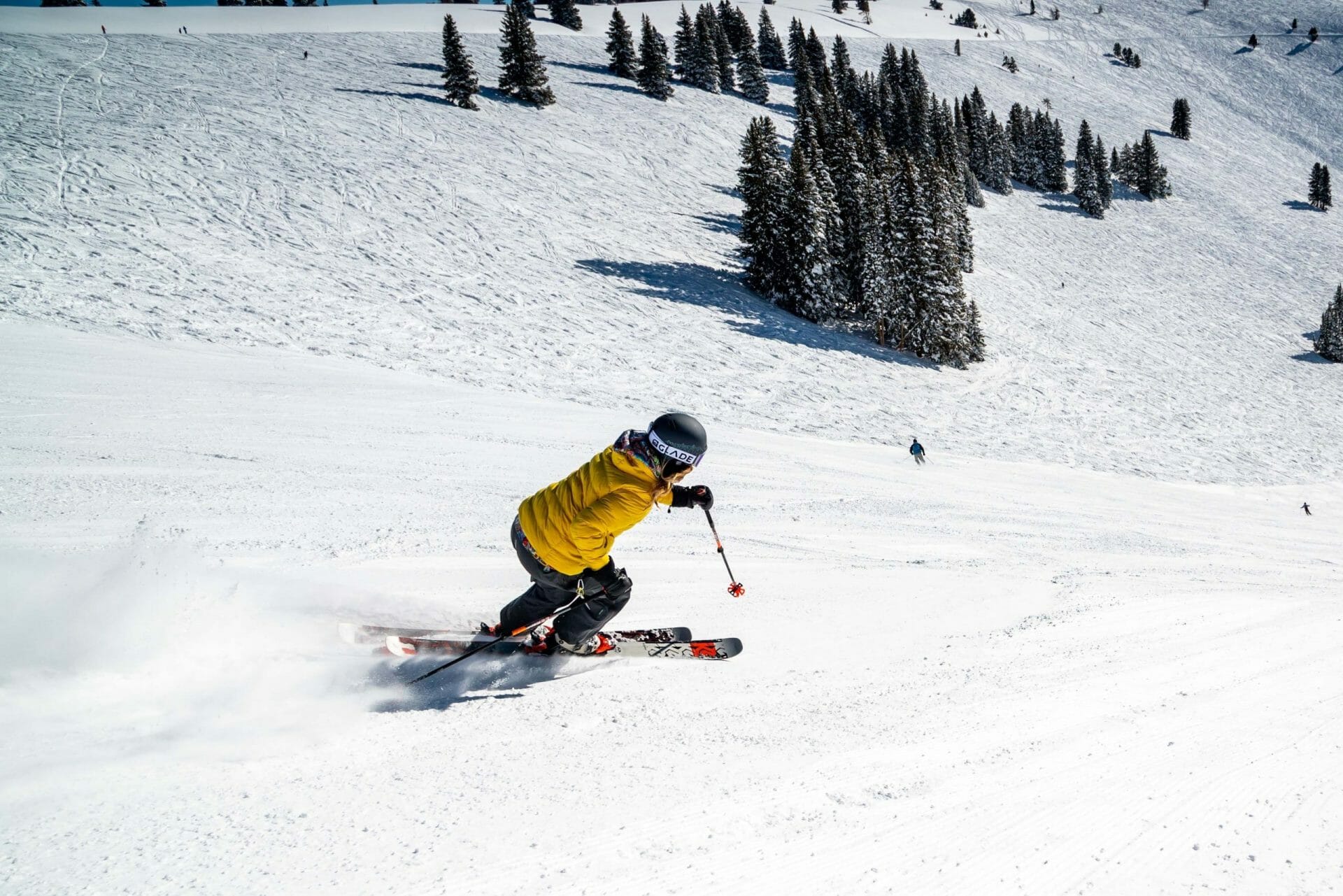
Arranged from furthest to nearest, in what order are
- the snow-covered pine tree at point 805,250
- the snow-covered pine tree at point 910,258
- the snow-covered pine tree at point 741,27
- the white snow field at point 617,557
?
the snow-covered pine tree at point 741,27 < the snow-covered pine tree at point 805,250 < the snow-covered pine tree at point 910,258 < the white snow field at point 617,557

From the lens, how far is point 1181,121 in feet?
317

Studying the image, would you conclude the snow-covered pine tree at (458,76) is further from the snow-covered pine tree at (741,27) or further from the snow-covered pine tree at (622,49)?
the snow-covered pine tree at (741,27)

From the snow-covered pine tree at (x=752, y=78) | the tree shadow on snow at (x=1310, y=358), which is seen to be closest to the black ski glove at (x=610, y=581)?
the tree shadow on snow at (x=1310, y=358)

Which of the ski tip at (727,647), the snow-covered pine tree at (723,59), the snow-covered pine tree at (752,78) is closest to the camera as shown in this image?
the ski tip at (727,647)

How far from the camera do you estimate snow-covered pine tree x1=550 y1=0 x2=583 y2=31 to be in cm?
A: 9131

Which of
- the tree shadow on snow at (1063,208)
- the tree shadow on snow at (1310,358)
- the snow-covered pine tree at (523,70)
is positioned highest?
the snow-covered pine tree at (523,70)

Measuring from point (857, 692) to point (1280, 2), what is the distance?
663ft

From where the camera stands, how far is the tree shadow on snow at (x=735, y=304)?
107 ft

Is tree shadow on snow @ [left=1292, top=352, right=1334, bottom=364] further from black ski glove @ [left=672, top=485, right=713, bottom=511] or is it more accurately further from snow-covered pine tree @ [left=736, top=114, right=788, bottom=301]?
black ski glove @ [left=672, top=485, right=713, bottom=511]

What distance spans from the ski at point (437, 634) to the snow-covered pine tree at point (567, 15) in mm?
102332

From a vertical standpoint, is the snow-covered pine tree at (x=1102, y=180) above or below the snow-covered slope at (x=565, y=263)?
above

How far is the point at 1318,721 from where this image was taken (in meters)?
4.57

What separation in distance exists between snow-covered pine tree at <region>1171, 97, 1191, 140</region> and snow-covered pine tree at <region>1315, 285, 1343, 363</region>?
63.0 meters

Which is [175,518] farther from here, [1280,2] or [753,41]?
[1280,2]
